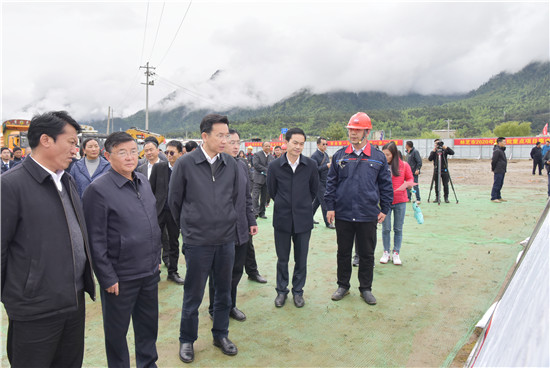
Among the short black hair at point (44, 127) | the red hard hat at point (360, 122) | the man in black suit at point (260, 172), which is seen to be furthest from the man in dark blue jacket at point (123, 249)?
the man in black suit at point (260, 172)

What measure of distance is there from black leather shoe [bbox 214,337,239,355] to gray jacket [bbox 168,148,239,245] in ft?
2.76

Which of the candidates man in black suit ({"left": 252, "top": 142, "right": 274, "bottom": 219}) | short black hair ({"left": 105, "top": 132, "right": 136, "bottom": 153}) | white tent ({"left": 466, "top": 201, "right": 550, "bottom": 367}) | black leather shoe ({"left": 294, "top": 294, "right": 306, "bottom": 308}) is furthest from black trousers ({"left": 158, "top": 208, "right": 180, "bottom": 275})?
white tent ({"left": 466, "top": 201, "right": 550, "bottom": 367})

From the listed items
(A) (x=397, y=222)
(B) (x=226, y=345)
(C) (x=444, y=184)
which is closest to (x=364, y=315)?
(B) (x=226, y=345)

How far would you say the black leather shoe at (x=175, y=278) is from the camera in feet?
14.3

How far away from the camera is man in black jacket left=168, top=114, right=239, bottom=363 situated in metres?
2.69

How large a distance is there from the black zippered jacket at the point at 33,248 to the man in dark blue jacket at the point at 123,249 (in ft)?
1.09

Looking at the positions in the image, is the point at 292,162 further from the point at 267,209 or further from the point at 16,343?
the point at 267,209

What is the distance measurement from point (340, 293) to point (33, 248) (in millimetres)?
3022

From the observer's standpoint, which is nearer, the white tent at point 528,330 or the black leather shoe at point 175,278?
the white tent at point 528,330

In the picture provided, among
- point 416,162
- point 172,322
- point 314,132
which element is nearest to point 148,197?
point 172,322

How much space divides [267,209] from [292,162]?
6.35m

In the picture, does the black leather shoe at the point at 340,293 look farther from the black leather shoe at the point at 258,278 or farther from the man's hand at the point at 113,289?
the man's hand at the point at 113,289

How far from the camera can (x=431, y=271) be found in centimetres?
464

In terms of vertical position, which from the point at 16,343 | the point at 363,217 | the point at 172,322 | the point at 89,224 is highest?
the point at 89,224
